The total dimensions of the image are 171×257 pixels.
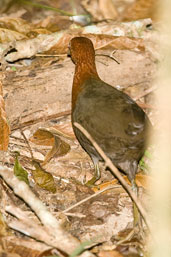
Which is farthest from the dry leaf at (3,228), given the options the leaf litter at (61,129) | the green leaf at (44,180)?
the green leaf at (44,180)

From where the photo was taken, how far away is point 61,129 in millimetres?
5047

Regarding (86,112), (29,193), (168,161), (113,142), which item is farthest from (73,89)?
(168,161)

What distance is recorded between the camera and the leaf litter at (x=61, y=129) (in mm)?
4062

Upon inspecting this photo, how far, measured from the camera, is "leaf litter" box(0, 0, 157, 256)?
406 cm

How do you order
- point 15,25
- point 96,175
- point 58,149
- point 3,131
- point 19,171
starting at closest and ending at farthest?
1. point 19,171
2. point 3,131
3. point 96,175
4. point 58,149
5. point 15,25

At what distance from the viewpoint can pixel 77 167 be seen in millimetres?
4820

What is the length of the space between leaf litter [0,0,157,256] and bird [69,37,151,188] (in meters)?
0.29

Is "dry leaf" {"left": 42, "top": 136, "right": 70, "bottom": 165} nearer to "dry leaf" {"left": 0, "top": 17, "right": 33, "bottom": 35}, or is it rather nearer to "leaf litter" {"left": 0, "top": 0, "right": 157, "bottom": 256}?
"leaf litter" {"left": 0, "top": 0, "right": 157, "bottom": 256}

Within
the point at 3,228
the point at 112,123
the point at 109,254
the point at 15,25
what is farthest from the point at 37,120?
the point at 109,254

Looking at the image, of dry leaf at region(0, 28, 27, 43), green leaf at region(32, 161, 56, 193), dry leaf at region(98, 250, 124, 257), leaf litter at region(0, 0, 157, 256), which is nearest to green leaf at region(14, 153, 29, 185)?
leaf litter at region(0, 0, 157, 256)

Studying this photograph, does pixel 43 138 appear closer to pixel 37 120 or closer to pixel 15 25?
pixel 37 120

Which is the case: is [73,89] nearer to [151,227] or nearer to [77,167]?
[77,167]

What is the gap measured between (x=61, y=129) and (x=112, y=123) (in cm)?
114

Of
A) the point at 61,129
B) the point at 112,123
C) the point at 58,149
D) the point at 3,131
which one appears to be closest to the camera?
the point at 112,123
